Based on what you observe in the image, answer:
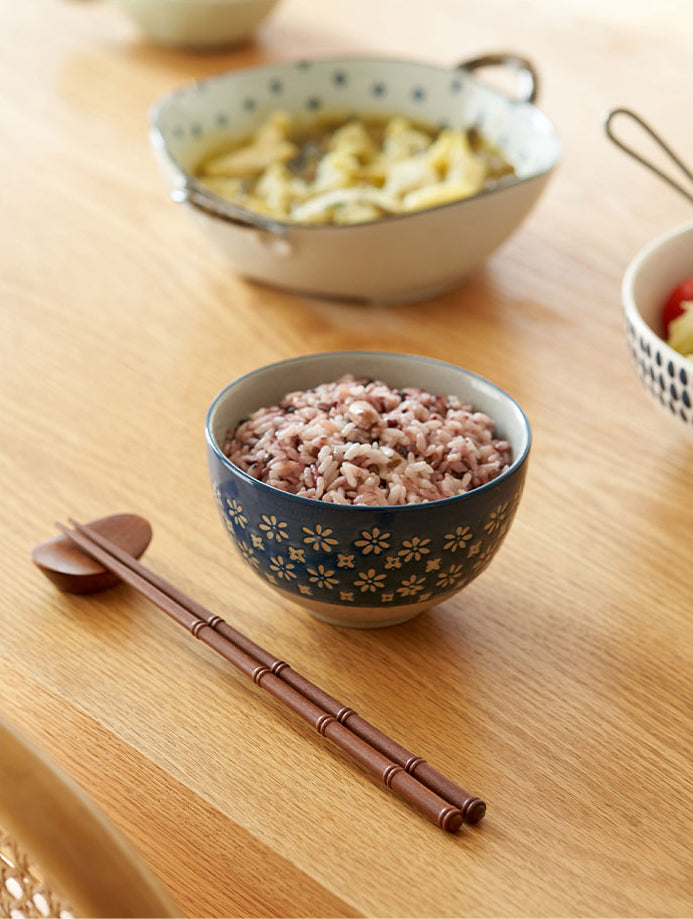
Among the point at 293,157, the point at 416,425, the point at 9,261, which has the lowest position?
the point at 9,261

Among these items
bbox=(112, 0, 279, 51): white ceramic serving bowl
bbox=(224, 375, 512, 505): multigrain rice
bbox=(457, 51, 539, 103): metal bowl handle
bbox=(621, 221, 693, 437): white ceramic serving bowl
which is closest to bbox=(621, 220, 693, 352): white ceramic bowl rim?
bbox=(621, 221, 693, 437): white ceramic serving bowl

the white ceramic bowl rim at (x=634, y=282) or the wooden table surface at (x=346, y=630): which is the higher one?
the white ceramic bowl rim at (x=634, y=282)

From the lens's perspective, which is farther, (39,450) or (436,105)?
(436,105)

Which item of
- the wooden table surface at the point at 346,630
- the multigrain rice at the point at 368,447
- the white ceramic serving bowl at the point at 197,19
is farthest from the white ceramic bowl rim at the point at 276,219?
the white ceramic serving bowl at the point at 197,19

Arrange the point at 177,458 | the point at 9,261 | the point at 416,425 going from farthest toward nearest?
1. the point at 9,261
2. the point at 177,458
3. the point at 416,425

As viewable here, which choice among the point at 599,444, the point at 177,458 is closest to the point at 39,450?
the point at 177,458

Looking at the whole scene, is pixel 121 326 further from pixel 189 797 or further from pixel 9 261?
pixel 189 797

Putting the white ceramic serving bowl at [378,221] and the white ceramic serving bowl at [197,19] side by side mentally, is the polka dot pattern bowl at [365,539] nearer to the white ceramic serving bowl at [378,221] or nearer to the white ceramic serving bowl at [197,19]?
the white ceramic serving bowl at [378,221]
